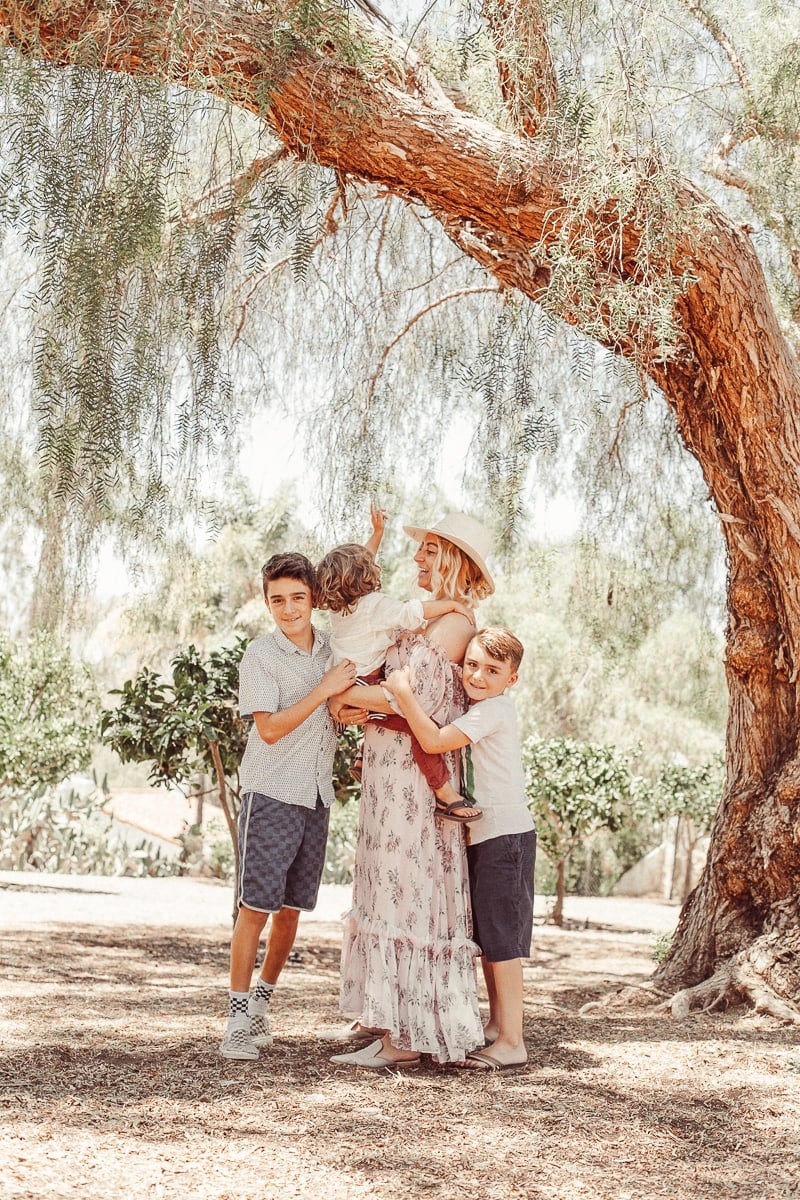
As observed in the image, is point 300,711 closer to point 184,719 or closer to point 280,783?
point 280,783

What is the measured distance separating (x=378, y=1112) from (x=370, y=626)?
1366 millimetres

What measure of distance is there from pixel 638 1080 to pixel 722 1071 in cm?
30

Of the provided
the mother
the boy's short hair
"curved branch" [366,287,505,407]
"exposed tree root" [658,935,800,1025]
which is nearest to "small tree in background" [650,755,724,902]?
"curved branch" [366,287,505,407]

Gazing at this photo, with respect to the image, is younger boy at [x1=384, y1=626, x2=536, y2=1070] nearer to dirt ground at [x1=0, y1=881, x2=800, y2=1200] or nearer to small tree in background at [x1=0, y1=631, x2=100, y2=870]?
dirt ground at [x1=0, y1=881, x2=800, y2=1200]

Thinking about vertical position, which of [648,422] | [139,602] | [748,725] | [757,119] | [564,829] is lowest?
[564,829]

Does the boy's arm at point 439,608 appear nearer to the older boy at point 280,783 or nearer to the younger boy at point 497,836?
the younger boy at point 497,836

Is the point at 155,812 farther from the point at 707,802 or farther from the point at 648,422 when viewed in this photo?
the point at 648,422

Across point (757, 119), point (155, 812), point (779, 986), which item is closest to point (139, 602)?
point (779, 986)

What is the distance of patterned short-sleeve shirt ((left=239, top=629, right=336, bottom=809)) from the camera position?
11.8 feet

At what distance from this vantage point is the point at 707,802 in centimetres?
1086

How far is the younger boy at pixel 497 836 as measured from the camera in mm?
3555

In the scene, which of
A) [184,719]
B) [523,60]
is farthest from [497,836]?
[184,719]

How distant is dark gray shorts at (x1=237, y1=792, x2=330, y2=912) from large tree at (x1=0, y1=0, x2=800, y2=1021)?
1.80 metres

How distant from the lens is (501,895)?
3619 millimetres
